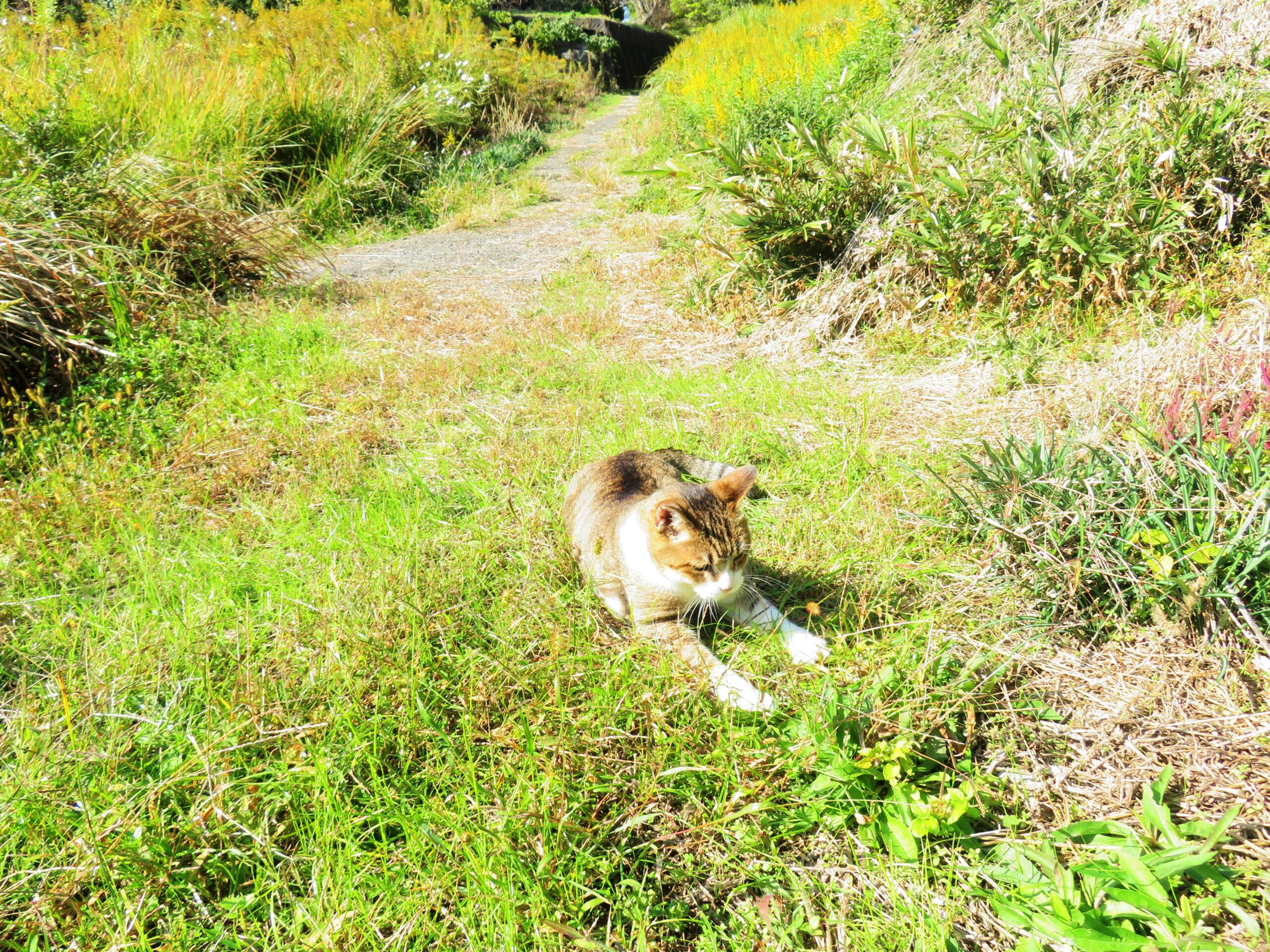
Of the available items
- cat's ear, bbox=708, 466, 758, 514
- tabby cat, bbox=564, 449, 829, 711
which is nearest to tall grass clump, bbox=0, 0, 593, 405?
tabby cat, bbox=564, 449, 829, 711

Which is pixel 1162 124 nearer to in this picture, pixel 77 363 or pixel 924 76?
pixel 924 76

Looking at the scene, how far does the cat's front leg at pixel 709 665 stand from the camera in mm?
1748

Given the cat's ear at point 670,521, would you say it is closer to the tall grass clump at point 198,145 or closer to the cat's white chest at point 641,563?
the cat's white chest at point 641,563

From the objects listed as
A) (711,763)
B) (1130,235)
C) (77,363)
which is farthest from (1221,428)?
(77,363)

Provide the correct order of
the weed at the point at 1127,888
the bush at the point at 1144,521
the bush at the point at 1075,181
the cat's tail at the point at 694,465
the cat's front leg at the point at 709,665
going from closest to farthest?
1. the weed at the point at 1127,888
2. the bush at the point at 1144,521
3. the cat's front leg at the point at 709,665
4. the cat's tail at the point at 694,465
5. the bush at the point at 1075,181

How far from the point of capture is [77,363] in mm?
3551

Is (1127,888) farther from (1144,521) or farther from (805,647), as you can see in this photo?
(1144,521)

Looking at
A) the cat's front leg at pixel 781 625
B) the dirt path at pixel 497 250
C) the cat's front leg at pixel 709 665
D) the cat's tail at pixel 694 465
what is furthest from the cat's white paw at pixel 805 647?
the dirt path at pixel 497 250

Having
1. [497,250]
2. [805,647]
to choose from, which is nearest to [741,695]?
[805,647]

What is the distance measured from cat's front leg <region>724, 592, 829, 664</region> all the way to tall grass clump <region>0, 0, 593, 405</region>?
343 centimetres

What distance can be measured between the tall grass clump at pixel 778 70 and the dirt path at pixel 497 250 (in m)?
1.63

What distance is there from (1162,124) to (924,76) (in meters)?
2.23

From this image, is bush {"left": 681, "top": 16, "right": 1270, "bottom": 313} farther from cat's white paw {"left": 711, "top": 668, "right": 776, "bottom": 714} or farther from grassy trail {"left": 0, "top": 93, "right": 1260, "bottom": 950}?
cat's white paw {"left": 711, "top": 668, "right": 776, "bottom": 714}

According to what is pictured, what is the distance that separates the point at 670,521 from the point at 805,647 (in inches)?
21.1
